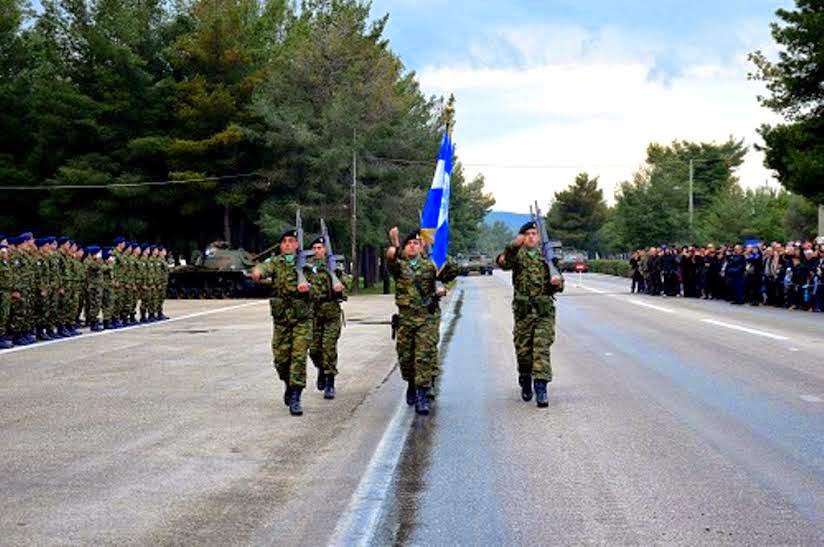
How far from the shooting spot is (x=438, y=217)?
1438 cm

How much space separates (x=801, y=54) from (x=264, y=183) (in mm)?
25001

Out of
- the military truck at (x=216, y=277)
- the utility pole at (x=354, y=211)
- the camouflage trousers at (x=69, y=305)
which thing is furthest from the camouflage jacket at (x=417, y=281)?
the utility pole at (x=354, y=211)

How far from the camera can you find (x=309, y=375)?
15.1 m

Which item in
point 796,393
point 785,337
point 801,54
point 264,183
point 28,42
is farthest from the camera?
point 28,42

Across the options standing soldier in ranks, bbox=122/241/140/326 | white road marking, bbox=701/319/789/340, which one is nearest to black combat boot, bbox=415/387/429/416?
white road marking, bbox=701/319/789/340

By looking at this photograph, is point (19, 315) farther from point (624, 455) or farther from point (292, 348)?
point (624, 455)

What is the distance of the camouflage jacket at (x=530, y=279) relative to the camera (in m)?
11.8

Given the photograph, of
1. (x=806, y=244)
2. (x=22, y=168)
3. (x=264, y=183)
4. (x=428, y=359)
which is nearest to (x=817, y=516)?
(x=428, y=359)

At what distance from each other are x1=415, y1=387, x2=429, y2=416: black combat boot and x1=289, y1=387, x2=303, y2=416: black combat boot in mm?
1137

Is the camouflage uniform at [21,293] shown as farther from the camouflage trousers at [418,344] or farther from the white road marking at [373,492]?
the white road marking at [373,492]

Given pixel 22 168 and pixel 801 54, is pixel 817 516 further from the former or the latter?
pixel 22 168

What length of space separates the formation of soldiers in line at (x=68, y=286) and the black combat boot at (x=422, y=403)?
10.3 metres

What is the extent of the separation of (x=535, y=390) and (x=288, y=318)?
255 centimetres

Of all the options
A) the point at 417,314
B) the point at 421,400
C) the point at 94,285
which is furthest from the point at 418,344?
the point at 94,285
